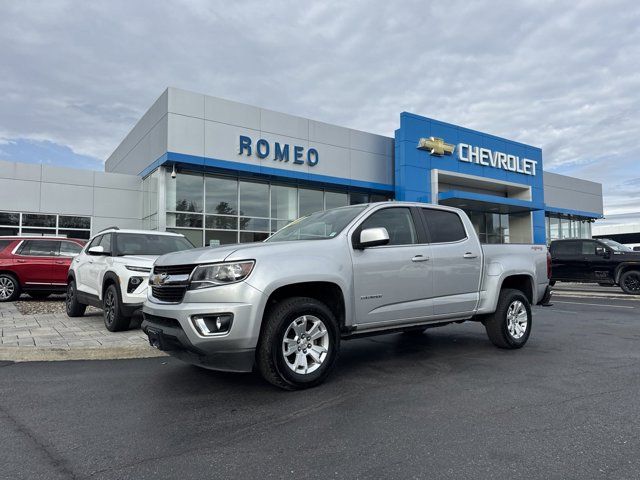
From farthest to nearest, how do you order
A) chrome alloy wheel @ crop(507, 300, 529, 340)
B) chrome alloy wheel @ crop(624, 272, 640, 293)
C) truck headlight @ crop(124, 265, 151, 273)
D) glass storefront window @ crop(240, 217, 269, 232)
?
glass storefront window @ crop(240, 217, 269, 232)
chrome alloy wheel @ crop(624, 272, 640, 293)
truck headlight @ crop(124, 265, 151, 273)
chrome alloy wheel @ crop(507, 300, 529, 340)

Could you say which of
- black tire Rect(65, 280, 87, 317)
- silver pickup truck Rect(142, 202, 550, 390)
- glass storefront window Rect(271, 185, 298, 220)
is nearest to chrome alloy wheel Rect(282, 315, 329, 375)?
silver pickup truck Rect(142, 202, 550, 390)

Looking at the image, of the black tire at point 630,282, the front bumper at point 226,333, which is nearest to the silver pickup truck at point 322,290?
the front bumper at point 226,333

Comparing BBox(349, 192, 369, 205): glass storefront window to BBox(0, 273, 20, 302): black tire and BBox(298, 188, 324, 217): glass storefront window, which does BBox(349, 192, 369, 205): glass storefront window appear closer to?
BBox(298, 188, 324, 217): glass storefront window

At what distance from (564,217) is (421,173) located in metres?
20.5

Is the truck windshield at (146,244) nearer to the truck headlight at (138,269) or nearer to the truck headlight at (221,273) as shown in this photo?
the truck headlight at (138,269)

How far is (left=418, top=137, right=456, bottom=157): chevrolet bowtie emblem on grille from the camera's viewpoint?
25.3 meters

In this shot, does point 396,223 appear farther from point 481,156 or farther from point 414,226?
point 481,156

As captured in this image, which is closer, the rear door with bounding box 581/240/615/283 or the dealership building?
the rear door with bounding box 581/240/615/283

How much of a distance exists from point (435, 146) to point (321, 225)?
70.6ft

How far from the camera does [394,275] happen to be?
5.35m

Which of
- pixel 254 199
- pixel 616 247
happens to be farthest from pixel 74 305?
pixel 616 247

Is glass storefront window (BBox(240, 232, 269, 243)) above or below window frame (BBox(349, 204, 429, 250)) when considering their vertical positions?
above

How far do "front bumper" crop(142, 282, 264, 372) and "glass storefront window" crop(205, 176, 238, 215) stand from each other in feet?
53.0

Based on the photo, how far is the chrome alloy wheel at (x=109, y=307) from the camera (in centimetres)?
772
